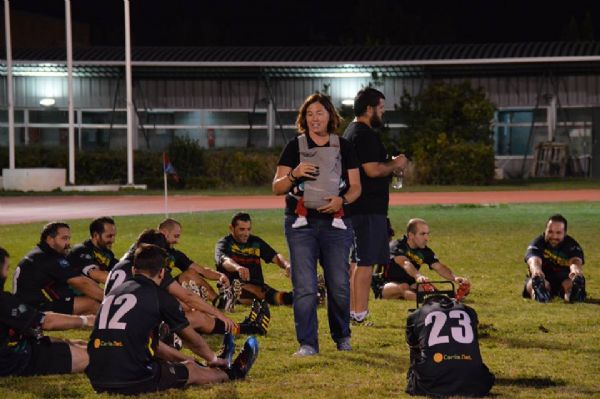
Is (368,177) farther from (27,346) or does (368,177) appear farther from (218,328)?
(27,346)

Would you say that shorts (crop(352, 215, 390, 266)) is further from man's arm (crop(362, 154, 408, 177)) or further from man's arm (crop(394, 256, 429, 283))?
man's arm (crop(394, 256, 429, 283))

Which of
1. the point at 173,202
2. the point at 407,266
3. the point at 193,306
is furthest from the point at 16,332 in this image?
the point at 173,202

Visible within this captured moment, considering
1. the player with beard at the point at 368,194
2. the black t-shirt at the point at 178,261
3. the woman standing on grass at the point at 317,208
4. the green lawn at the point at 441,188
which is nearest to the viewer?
the woman standing on grass at the point at 317,208

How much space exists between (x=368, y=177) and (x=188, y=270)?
2.77 meters

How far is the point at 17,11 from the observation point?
70.8 m

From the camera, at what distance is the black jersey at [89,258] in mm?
11117

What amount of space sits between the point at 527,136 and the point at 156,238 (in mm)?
36417

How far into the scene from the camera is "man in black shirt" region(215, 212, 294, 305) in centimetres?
1252

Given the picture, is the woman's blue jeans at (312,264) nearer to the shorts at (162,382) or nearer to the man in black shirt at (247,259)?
the shorts at (162,382)

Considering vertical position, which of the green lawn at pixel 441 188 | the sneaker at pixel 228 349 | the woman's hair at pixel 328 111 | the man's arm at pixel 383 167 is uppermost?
the woman's hair at pixel 328 111

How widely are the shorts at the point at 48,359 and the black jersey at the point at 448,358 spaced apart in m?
2.51

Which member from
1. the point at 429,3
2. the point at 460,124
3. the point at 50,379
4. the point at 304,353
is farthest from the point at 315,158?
the point at 429,3

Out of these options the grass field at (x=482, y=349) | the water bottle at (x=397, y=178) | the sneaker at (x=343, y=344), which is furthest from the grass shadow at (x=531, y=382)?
the water bottle at (x=397, y=178)

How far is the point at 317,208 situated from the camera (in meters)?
9.16
